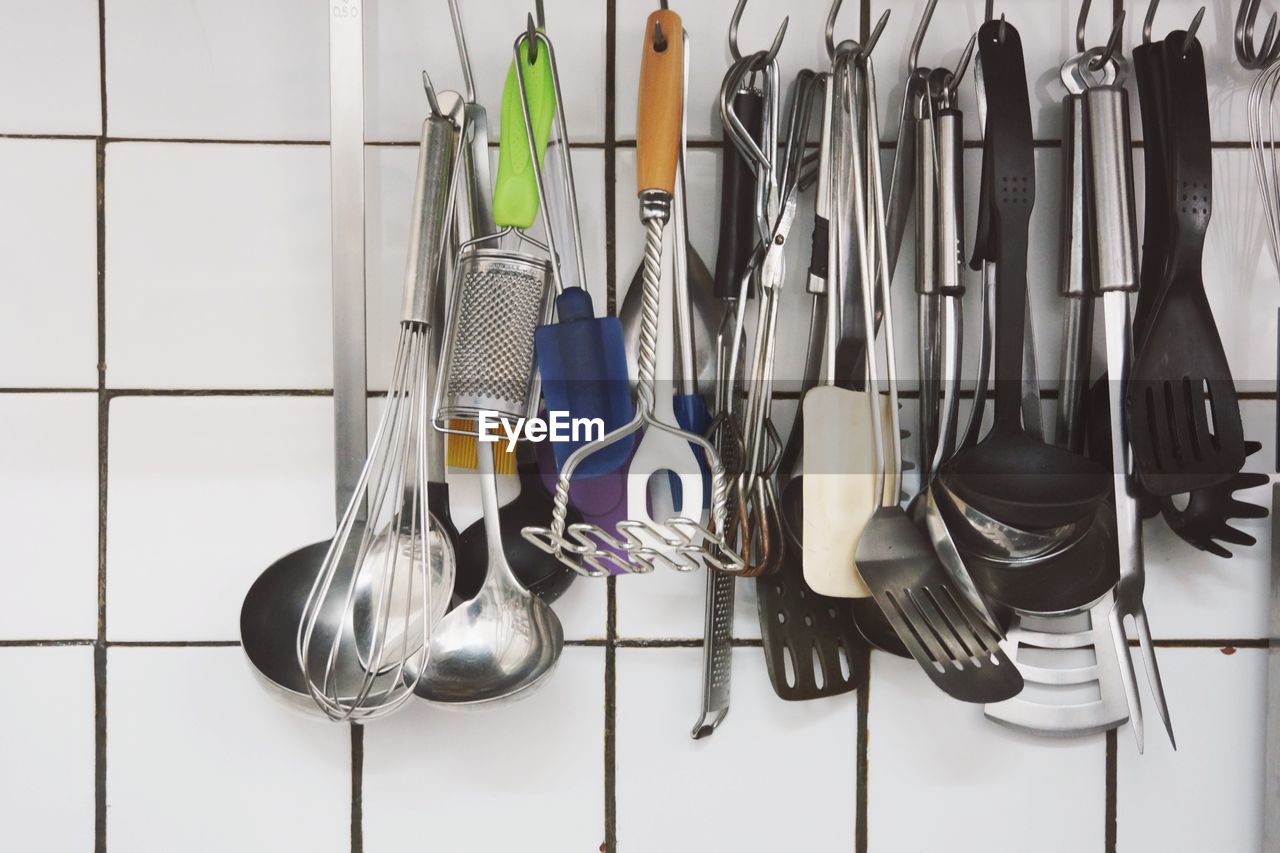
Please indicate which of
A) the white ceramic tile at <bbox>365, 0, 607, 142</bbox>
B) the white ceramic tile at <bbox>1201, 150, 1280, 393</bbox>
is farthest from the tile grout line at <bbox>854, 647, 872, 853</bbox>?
the white ceramic tile at <bbox>365, 0, 607, 142</bbox>

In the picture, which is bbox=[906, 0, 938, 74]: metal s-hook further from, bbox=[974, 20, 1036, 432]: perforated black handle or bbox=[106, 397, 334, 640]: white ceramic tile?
bbox=[106, 397, 334, 640]: white ceramic tile

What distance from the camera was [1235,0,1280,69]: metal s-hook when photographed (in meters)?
0.54

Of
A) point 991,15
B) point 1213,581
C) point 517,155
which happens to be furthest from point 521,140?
point 1213,581

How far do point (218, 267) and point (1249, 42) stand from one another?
71 centimetres

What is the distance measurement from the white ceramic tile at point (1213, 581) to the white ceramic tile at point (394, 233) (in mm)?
434

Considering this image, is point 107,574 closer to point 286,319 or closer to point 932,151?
point 286,319

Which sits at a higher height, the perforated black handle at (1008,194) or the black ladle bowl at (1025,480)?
the perforated black handle at (1008,194)

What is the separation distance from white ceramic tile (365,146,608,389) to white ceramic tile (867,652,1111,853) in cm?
36

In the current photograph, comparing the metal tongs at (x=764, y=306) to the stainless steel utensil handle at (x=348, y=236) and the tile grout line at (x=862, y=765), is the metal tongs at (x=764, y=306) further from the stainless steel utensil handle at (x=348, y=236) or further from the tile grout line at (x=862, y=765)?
the stainless steel utensil handle at (x=348, y=236)

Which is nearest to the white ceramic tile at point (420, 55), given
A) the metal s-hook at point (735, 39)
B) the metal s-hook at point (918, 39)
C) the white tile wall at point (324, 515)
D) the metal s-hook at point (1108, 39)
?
the white tile wall at point (324, 515)

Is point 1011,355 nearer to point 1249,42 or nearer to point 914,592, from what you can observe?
point 914,592

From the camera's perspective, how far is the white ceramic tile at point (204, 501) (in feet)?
1.80

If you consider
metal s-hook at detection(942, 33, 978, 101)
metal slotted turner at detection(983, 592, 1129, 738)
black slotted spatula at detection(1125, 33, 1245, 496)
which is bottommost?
metal slotted turner at detection(983, 592, 1129, 738)

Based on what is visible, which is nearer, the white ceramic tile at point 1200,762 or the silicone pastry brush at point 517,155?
the silicone pastry brush at point 517,155
